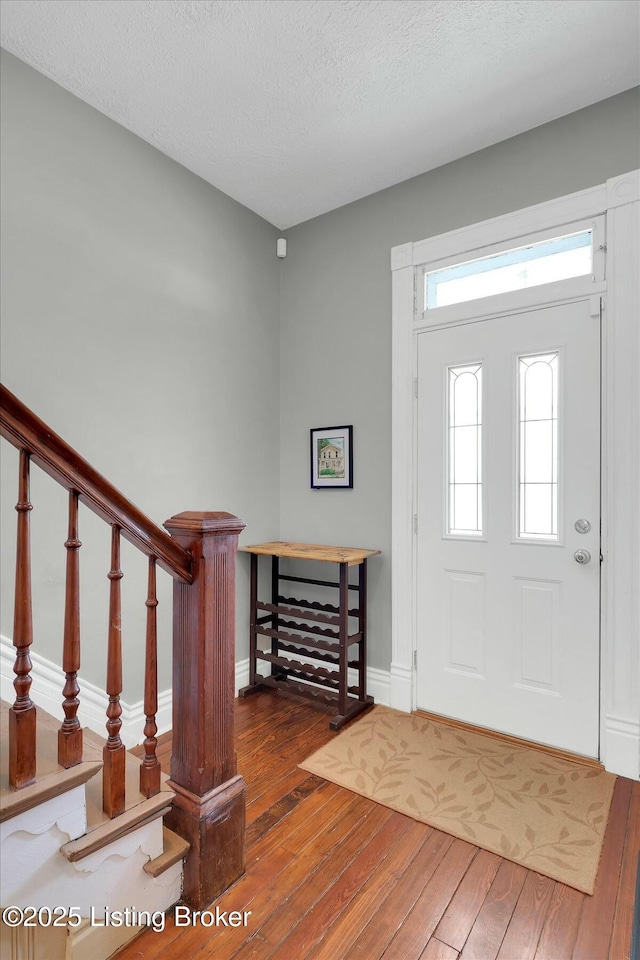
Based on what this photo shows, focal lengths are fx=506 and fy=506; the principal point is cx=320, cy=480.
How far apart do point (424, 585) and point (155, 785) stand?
1686mm

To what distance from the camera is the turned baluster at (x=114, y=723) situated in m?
1.32

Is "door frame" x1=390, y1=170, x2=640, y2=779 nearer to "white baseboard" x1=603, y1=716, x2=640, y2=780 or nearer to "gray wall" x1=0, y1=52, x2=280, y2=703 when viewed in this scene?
"white baseboard" x1=603, y1=716, x2=640, y2=780

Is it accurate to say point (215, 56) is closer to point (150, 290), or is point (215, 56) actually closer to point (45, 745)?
point (150, 290)

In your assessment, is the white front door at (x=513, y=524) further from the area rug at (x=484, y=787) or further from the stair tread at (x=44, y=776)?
the stair tread at (x=44, y=776)

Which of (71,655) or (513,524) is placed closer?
(71,655)

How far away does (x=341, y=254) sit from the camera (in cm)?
308

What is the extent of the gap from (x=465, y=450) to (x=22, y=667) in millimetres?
2140

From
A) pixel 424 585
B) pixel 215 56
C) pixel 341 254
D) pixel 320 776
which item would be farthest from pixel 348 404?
pixel 320 776

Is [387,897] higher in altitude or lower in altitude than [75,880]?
lower

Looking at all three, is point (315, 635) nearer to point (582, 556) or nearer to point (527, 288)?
point (582, 556)

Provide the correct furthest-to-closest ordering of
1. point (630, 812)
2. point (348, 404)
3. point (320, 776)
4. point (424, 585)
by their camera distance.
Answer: point (348, 404) < point (424, 585) < point (320, 776) < point (630, 812)

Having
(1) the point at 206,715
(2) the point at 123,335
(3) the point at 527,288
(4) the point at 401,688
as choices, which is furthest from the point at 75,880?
(3) the point at 527,288

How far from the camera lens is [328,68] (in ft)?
6.84

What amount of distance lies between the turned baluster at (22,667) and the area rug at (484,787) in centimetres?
134
